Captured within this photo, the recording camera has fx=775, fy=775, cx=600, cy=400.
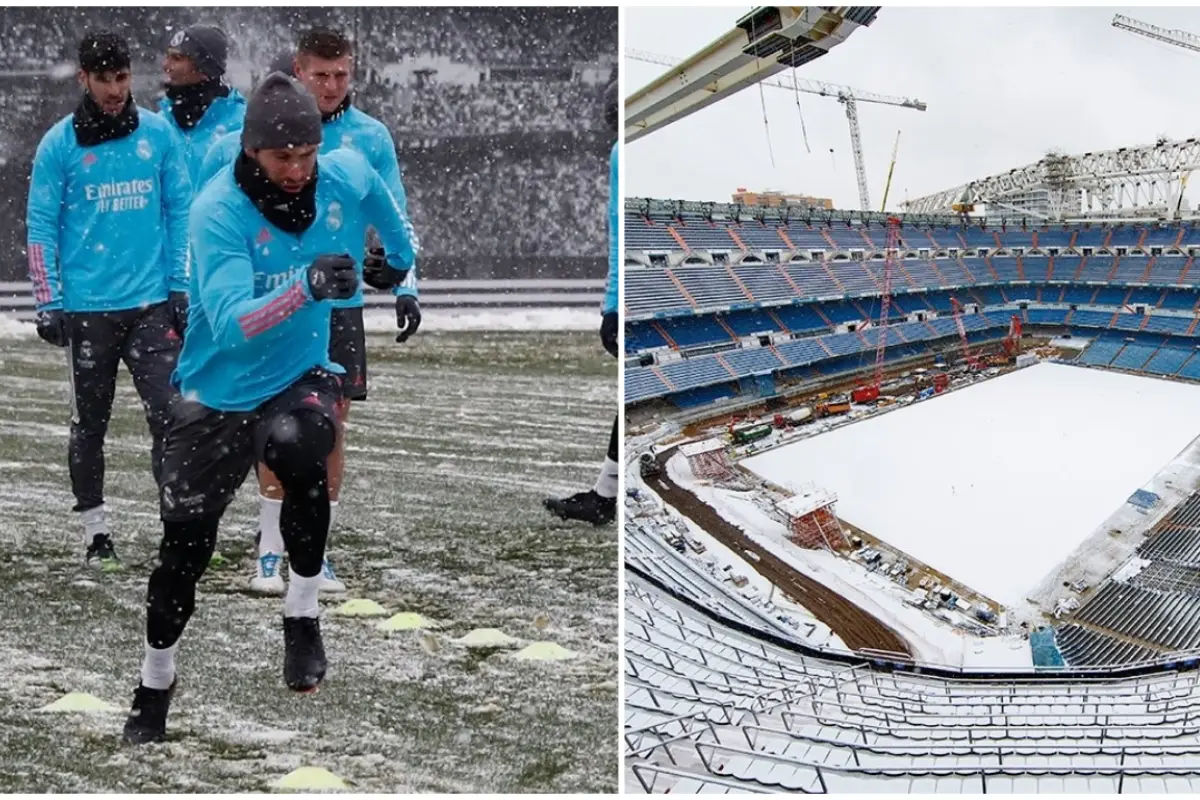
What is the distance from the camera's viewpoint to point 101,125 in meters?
1.57

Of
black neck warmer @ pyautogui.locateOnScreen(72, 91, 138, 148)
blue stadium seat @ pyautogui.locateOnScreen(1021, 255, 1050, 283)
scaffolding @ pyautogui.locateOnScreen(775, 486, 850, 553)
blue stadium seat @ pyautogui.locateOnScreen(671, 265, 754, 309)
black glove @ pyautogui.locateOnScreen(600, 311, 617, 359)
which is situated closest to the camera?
black neck warmer @ pyautogui.locateOnScreen(72, 91, 138, 148)

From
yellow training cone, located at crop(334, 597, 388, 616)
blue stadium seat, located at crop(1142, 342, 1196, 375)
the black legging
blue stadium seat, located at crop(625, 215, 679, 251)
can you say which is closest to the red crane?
blue stadium seat, located at crop(625, 215, 679, 251)

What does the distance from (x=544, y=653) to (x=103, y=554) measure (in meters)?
1.07

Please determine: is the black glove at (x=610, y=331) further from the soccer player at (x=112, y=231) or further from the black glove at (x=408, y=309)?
the soccer player at (x=112, y=231)

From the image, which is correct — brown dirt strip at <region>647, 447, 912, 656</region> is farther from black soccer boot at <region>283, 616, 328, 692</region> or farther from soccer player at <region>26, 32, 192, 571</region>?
soccer player at <region>26, 32, 192, 571</region>

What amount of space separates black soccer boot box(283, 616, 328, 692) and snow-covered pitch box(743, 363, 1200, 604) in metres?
5.02

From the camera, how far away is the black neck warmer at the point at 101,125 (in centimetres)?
157

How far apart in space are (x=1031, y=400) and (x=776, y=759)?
1113cm

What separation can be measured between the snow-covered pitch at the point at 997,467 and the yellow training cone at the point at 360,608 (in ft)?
15.8

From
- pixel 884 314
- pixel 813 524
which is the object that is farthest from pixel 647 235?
pixel 813 524

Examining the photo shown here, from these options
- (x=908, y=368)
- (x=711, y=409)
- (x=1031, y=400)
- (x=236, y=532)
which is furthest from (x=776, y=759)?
(x=908, y=368)

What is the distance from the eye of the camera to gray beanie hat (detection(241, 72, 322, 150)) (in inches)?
48.2

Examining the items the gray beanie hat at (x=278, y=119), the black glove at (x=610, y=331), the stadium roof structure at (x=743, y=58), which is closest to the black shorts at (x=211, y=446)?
the gray beanie hat at (x=278, y=119)

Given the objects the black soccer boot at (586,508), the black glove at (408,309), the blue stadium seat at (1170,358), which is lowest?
the blue stadium seat at (1170,358)
